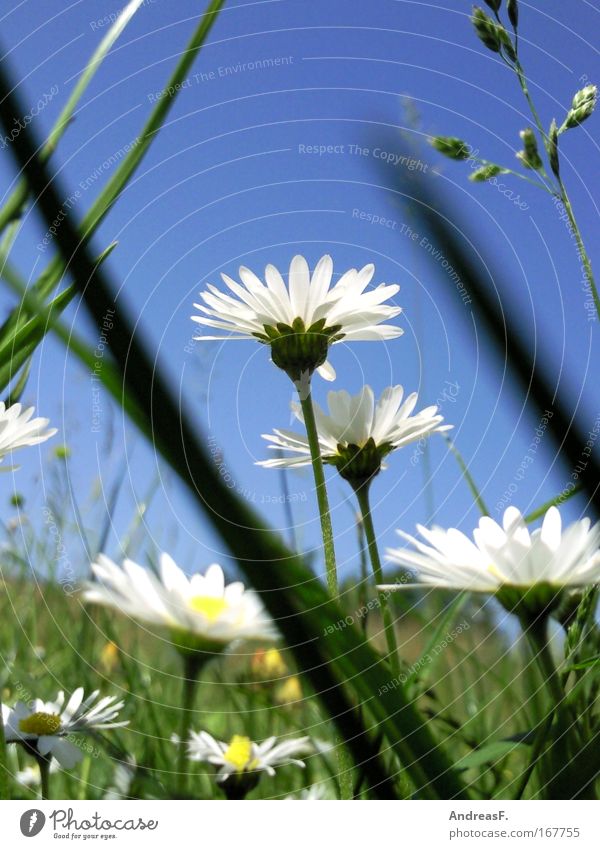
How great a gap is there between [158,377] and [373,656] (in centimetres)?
12

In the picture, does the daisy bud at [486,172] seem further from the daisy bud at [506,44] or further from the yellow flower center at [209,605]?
the yellow flower center at [209,605]

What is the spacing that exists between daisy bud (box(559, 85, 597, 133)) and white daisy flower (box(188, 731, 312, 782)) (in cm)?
32

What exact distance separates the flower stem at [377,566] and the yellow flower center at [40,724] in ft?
0.49

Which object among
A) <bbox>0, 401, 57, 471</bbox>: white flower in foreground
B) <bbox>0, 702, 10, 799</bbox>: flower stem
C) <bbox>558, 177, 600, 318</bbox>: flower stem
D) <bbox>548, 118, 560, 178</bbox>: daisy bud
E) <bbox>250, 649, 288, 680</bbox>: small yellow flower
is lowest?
<bbox>0, 702, 10, 799</bbox>: flower stem

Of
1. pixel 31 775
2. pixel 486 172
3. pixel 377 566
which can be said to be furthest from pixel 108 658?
pixel 486 172

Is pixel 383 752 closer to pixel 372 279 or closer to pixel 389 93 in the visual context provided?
pixel 372 279

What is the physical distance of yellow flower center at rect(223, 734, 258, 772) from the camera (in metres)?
0.37

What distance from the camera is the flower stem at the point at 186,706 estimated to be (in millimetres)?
321

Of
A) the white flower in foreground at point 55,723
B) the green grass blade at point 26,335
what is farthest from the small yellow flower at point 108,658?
the green grass blade at point 26,335

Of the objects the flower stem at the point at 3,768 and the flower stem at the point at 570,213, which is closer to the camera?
the flower stem at the point at 3,768

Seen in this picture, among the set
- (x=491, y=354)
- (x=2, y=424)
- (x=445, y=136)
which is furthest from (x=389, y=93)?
(x=2, y=424)

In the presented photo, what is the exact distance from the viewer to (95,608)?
1.56ft

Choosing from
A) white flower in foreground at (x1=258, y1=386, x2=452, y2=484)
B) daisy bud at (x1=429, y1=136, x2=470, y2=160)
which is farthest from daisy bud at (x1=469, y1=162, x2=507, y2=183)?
white flower in foreground at (x1=258, y1=386, x2=452, y2=484)

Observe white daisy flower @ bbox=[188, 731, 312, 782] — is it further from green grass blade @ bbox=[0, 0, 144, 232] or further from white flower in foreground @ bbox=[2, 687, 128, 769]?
green grass blade @ bbox=[0, 0, 144, 232]
